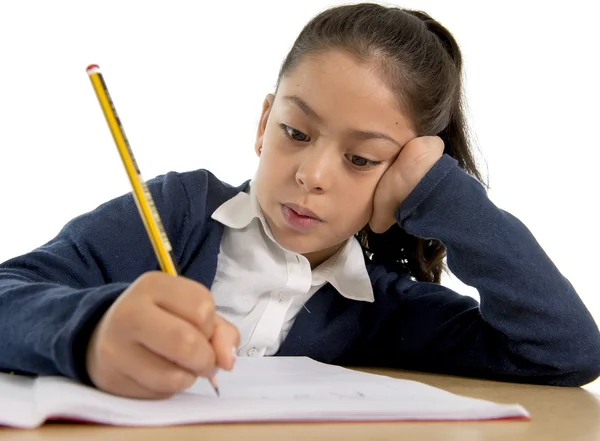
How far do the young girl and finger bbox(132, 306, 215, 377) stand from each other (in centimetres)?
31

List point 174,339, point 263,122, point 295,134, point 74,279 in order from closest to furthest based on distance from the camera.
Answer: point 174,339 < point 74,279 < point 295,134 < point 263,122

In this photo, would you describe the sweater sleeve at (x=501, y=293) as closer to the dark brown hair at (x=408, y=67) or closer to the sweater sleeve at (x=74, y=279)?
the dark brown hair at (x=408, y=67)

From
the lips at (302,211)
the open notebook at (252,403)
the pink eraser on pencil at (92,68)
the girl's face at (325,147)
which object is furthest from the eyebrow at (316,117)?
the pink eraser on pencil at (92,68)

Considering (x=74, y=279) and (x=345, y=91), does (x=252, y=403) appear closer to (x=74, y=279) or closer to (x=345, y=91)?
(x=74, y=279)

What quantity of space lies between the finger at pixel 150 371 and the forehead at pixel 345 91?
0.49 m

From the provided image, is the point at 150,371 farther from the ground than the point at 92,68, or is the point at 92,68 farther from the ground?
the point at 92,68

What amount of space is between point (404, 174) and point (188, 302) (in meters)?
0.54

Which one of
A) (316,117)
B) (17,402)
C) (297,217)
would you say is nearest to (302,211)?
(297,217)

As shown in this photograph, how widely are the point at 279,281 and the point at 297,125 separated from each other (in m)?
0.22

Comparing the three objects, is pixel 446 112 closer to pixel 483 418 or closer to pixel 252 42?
pixel 483 418

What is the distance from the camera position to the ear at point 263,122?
3.91 ft

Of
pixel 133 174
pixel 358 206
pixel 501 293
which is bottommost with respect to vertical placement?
pixel 501 293

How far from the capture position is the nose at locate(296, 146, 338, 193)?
3.36 feet

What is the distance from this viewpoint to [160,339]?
0.60m
